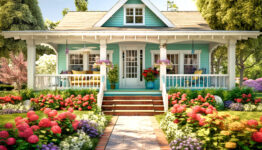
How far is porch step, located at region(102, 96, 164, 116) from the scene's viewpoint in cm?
883

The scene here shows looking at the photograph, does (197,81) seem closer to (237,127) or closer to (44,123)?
(237,127)

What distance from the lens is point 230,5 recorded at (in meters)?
14.2

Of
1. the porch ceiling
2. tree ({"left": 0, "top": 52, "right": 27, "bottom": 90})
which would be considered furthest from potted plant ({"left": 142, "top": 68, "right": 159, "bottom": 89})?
tree ({"left": 0, "top": 52, "right": 27, "bottom": 90})

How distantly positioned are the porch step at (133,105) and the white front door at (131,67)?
2992 millimetres

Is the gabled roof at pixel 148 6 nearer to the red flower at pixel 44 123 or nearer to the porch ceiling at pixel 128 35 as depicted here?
the porch ceiling at pixel 128 35

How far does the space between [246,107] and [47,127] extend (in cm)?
850

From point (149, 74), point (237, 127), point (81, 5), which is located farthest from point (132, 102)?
point (81, 5)

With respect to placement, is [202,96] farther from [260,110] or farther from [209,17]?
[209,17]

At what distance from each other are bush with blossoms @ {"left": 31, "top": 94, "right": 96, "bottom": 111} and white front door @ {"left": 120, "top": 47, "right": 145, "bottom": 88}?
3.91 m

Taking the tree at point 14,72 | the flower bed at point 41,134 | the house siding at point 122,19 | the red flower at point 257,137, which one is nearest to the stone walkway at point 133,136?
the flower bed at point 41,134

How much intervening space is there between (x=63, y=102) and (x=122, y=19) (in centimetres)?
656

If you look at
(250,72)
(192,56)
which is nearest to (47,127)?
(192,56)

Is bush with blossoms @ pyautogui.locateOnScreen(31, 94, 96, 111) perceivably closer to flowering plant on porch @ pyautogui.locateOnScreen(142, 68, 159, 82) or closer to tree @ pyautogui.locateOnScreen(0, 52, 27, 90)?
tree @ pyautogui.locateOnScreen(0, 52, 27, 90)

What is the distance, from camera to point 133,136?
557 cm
